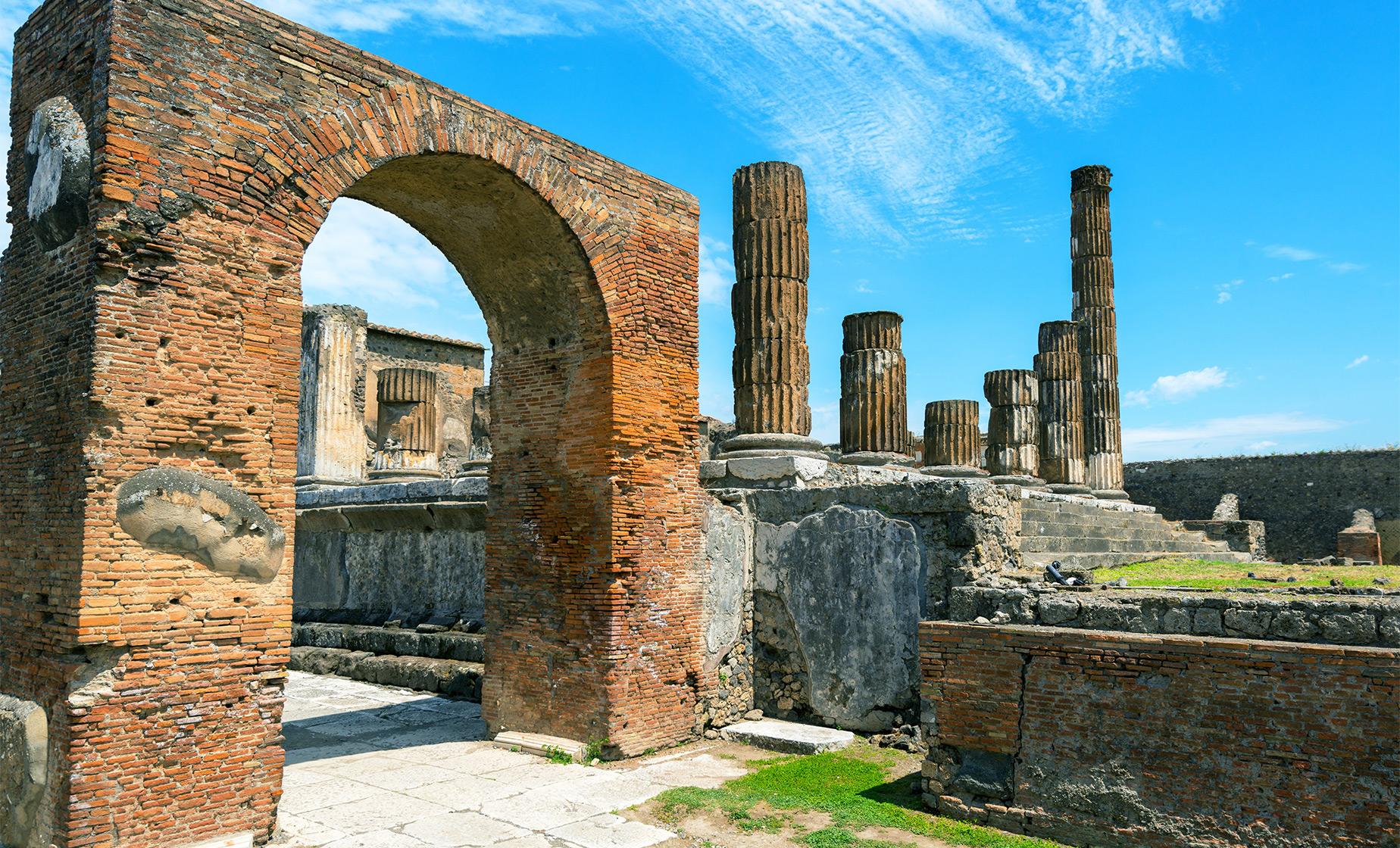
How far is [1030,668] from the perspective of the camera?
18.6 ft

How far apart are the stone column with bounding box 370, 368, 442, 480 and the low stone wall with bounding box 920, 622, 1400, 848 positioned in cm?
999

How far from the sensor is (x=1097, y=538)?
11406 millimetres

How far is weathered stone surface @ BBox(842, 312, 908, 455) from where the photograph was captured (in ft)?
38.0

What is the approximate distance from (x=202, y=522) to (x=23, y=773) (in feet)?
5.19

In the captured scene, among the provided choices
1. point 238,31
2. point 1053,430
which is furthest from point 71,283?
point 1053,430

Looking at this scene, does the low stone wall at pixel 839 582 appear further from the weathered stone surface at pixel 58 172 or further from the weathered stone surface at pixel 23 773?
the weathered stone surface at pixel 58 172

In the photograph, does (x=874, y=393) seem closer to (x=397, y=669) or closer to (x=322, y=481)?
(x=397, y=669)

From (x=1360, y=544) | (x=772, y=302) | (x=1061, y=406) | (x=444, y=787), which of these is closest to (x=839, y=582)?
(x=772, y=302)

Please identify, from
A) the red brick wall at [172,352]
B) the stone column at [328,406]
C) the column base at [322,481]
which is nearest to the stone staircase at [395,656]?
the column base at [322,481]

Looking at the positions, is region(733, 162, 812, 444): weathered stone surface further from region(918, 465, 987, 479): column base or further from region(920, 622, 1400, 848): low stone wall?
region(920, 622, 1400, 848): low stone wall

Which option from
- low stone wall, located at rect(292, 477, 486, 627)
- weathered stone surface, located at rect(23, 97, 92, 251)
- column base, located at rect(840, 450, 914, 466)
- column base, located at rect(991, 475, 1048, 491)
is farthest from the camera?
column base, located at rect(991, 475, 1048, 491)

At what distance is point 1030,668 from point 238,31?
240 inches

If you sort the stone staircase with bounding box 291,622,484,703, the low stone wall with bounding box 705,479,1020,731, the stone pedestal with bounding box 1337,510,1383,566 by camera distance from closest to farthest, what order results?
the low stone wall with bounding box 705,479,1020,731
the stone staircase with bounding box 291,622,484,703
the stone pedestal with bounding box 1337,510,1383,566

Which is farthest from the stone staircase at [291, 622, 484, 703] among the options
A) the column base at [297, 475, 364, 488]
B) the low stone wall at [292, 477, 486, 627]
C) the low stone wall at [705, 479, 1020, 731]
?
the low stone wall at [705, 479, 1020, 731]
